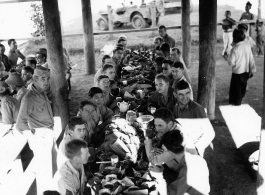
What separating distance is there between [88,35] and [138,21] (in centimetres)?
709

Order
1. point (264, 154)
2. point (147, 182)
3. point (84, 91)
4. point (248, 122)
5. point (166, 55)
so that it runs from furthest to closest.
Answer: point (84, 91) < point (166, 55) < point (248, 122) < point (264, 154) < point (147, 182)

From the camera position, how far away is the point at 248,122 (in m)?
6.80

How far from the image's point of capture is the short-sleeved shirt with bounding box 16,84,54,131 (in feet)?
14.5

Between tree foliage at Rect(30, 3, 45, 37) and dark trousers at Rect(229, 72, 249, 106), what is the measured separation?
11494mm

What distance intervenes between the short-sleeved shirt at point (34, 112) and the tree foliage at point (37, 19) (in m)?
12.6

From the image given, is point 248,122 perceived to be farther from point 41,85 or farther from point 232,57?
point 41,85

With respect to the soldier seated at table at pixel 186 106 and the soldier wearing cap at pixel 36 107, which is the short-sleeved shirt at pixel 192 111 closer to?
the soldier seated at table at pixel 186 106

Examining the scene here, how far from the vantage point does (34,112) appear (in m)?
4.59

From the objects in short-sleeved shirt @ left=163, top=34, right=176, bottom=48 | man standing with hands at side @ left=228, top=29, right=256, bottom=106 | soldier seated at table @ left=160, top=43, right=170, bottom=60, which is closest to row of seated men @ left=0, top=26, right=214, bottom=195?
man standing with hands at side @ left=228, top=29, right=256, bottom=106

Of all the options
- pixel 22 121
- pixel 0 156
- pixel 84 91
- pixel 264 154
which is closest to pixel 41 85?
pixel 22 121

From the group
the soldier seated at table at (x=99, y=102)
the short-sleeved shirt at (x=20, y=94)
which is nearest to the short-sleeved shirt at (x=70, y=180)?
the soldier seated at table at (x=99, y=102)

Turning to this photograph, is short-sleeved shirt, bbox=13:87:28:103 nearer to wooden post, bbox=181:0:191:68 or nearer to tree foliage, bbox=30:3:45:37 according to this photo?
→ wooden post, bbox=181:0:191:68

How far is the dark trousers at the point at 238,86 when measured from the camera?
7.45 metres

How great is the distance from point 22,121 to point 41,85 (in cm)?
55
